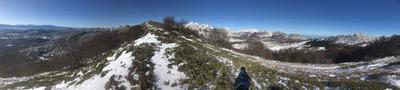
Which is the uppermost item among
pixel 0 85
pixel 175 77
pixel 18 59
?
pixel 175 77

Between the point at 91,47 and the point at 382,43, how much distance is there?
170126 millimetres

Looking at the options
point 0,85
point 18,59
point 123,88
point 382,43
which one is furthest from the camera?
point 382,43

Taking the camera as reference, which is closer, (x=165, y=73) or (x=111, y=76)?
(x=111, y=76)

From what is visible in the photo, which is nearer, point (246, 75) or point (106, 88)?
point (106, 88)

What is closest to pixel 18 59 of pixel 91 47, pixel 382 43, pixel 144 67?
pixel 91 47

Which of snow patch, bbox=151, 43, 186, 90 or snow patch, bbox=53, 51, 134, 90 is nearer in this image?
snow patch, bbox=151, 43, 186, 90

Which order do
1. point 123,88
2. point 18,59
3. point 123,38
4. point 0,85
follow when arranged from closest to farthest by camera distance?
1. point 123,88
2. point 0,85
3. point 123,38
4. point 18,59

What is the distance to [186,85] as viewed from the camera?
28.8 meters

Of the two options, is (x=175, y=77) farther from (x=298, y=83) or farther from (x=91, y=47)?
(x=91, y=47)

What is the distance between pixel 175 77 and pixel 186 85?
141 cm

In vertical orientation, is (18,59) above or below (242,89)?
below

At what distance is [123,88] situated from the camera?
28.2 metres

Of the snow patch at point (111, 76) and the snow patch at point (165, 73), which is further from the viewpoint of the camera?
the snow patch at point (111, 76)

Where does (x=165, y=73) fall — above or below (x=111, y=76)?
above
